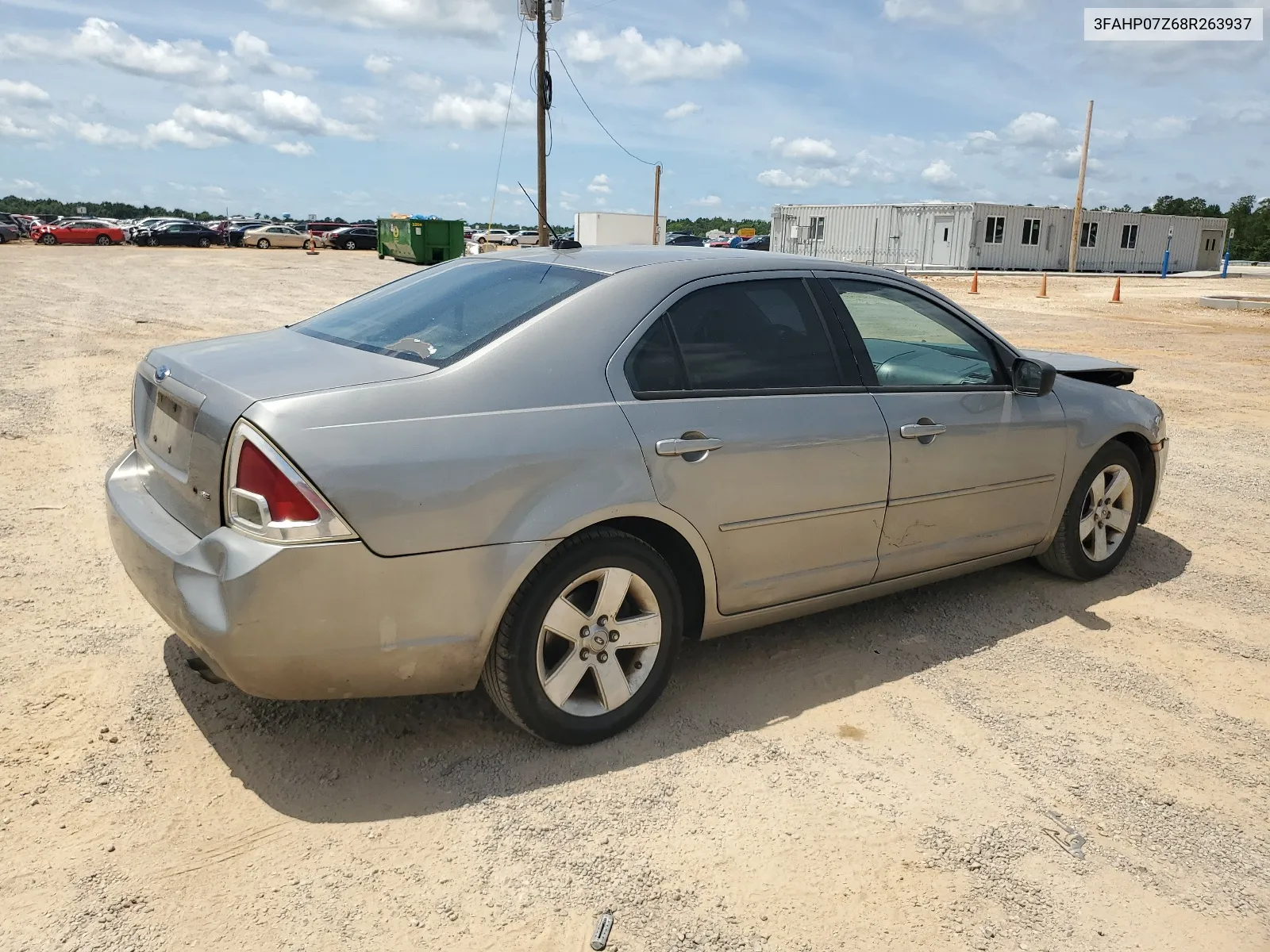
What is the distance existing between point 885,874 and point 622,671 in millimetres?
1049

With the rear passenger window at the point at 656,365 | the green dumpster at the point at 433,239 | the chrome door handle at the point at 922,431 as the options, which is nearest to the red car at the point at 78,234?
the green dumpster at the point at 433,239

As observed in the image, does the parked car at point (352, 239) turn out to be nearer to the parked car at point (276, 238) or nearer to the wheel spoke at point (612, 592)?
the parked car at point (276, 238)

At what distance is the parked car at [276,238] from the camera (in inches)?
1945

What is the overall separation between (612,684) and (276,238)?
170 feet

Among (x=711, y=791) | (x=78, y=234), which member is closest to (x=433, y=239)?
(x=78, y=234)

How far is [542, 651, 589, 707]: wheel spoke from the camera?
3.19 m

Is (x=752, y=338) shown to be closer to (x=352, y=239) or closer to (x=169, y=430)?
(x=169, y=430)

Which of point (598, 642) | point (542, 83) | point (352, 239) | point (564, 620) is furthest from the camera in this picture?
point (352, 239)

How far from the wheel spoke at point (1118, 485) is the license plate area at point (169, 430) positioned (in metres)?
4.22

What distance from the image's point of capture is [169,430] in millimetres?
3246

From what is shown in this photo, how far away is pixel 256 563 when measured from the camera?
273cm

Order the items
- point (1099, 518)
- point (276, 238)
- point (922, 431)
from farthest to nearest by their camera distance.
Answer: point (276, 238), point (1099, 518), point (922, 431)

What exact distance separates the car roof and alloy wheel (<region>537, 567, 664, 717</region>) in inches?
44.5

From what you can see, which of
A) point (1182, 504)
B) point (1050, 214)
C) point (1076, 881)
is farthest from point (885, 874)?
point (1050, 214)
